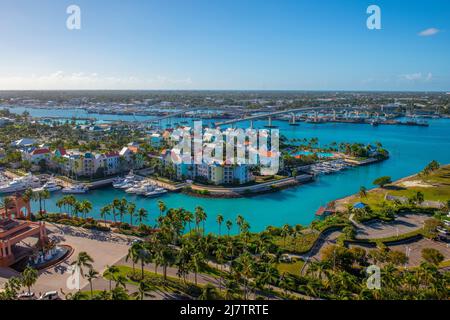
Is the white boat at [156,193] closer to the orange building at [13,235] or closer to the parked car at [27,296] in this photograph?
the orange building at [13,235]

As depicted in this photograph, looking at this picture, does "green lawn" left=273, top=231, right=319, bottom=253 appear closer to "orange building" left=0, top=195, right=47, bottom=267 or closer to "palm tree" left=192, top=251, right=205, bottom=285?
"palm tree" left=192, top=251, right=205, bottom=285

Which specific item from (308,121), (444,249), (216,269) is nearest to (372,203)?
(444,249)

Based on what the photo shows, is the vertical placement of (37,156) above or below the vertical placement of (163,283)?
above

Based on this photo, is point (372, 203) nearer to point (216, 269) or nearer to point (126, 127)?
point (216, 269)

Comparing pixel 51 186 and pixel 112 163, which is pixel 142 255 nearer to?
pixel 51 186

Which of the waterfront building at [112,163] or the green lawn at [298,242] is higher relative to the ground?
the waterfront building at [112,163]

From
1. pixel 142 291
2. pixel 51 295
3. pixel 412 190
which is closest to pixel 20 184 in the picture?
pixel 51 295

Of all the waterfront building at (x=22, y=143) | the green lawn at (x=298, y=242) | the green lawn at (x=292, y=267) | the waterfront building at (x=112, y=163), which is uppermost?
the waterfront building at (x=22, y=143)

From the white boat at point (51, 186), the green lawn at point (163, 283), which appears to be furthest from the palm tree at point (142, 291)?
the white boat at point (51, 186)
